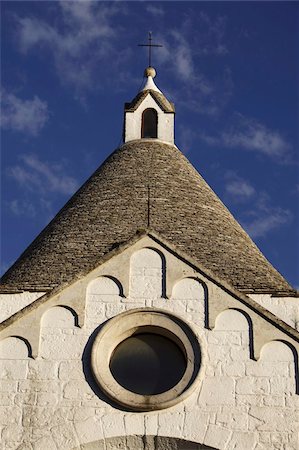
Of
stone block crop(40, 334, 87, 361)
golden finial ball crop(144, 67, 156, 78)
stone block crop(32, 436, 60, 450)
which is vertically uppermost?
golden finial ball crop(144, 67, 156, 78)

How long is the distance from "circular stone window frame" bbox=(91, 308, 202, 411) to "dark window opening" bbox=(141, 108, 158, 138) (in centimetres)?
952

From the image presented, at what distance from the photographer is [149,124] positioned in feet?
72.3

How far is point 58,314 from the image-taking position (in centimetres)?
1247

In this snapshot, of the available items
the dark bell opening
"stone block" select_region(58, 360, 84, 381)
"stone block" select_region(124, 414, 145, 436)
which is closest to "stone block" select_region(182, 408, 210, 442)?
"stone block" select_region(124, 414, 145, 436)

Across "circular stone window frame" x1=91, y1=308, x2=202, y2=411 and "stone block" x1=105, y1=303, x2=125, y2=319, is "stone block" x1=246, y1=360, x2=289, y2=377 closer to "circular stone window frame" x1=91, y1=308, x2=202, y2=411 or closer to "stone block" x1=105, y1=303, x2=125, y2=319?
"circular stone window frame" x1=91, y1=308, x2=202, y2=411

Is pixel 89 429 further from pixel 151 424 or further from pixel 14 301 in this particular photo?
pixel 14 301

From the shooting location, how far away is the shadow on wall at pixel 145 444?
37.8ft

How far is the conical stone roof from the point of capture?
15.1 m

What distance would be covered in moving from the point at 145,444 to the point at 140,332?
170 cm

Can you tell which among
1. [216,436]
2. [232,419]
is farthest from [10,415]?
[232,419]

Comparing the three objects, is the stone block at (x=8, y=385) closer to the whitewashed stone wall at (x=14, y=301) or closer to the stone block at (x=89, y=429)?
the stone block at (x=89, y=429)

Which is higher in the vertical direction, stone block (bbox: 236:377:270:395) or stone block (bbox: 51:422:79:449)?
stone block (bbox: 236:377:270:395)

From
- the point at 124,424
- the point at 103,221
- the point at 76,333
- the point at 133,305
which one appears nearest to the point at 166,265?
the point at 133,305

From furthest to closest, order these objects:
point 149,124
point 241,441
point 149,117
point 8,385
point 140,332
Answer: point 149,117, point 149,124, point 140,332, point 8,385, point 241,441
